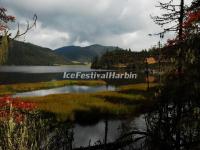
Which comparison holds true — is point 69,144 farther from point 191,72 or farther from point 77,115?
point 77,115

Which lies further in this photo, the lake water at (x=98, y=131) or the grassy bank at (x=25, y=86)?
the grassy bank at (x=25, y=86)

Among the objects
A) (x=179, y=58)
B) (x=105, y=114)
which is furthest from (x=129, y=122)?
(x=179, y=58)

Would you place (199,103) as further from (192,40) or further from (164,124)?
(192,40)

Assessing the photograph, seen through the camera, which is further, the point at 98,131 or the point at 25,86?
the point at 25,86

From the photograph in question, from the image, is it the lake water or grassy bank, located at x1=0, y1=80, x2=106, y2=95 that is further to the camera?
grassy bank, located at x1=0, y1=80, x2=106, y2=95

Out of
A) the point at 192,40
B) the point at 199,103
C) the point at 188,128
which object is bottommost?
the point at 188,128

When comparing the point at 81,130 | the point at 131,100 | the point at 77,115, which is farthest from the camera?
the point at 131,100

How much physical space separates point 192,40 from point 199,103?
179 centimetres

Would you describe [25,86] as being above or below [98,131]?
above

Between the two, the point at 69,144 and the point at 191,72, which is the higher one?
the point at 191,72

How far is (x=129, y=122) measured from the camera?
32406 millimetres

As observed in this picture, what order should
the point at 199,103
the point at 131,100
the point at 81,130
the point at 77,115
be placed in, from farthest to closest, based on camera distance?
the point at 131,100, the point at 77,115, the point at 81,130, the point at 199,103

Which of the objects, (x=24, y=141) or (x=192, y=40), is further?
(x=192, y=40)

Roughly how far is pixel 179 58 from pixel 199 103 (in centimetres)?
174
